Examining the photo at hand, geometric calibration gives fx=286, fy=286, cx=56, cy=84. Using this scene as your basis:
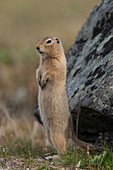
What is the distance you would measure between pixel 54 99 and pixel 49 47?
1.09 meters

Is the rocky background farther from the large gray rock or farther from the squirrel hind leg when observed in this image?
the squirrel hind leg

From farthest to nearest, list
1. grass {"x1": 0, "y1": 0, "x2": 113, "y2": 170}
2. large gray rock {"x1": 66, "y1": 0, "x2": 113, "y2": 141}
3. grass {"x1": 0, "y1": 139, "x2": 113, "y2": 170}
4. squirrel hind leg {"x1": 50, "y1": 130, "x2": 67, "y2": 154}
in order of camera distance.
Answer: squirrel hind leg {"x1": 50, "y1": 130, "x2": 67, "y2": 154} < large gray rock {"x1": 66, "y1": 0, "x2": 113, "y2": 141} < grass {"x1": 0, "y1": 0, "x2": 113, "y2": 170} < grass {"x1": 0, "y1": 139, "x2": 113, "y2": 170}

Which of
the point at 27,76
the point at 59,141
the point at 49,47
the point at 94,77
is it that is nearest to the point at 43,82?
the point at 49,47

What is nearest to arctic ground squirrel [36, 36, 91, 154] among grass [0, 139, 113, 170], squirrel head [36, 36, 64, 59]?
squirrel head [36, 36, 64, 59]

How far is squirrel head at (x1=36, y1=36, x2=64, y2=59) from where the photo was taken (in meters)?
5.82

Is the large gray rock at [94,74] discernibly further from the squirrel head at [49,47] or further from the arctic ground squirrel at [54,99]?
the squirrel head at [49,47]

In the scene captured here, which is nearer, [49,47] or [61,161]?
[61,161]

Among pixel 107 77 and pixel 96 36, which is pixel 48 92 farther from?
pixel 96 36

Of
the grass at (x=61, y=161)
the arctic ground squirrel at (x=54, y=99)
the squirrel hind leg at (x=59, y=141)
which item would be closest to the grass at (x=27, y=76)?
the grass at (x=61, y=161)

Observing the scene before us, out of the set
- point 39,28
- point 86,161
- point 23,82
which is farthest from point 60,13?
point 86,161

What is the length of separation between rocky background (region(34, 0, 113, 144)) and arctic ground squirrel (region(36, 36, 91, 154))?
314 millimetres

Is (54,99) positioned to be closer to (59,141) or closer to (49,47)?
(59,141)

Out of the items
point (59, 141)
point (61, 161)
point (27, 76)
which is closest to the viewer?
point (61, 161)

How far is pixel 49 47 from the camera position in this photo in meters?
5.96
